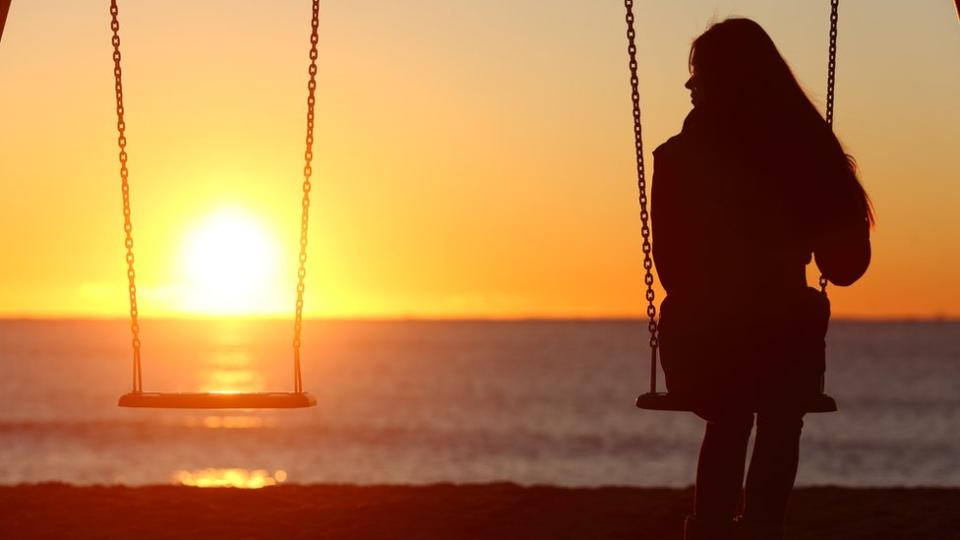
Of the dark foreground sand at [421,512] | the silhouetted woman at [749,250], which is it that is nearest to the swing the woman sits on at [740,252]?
the silhouetted woman at [749,250]

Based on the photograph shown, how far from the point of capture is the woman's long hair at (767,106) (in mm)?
5508

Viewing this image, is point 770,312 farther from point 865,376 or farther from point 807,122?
point 865,376

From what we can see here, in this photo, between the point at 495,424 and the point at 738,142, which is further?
the point at 495,424

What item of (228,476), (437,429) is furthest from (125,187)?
(437,429)

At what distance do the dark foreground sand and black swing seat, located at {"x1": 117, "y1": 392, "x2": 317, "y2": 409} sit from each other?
1440mm

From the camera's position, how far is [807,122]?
554cm

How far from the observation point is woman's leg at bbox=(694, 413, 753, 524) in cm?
555

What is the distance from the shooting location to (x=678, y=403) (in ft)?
18.5

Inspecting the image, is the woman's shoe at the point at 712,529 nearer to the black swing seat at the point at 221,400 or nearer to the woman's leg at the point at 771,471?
the woman's leg at the point at 771,471

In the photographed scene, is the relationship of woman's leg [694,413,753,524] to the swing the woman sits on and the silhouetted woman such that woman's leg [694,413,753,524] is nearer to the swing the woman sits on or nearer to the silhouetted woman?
the silhouetted woman

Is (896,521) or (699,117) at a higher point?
(699,117)

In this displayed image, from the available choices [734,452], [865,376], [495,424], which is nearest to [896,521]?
[734,452]

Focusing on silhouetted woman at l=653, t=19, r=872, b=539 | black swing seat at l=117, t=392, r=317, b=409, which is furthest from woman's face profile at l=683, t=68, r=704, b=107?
black swing seat at l=117, t=392, r=317, b=409

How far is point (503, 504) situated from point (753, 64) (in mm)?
4296
